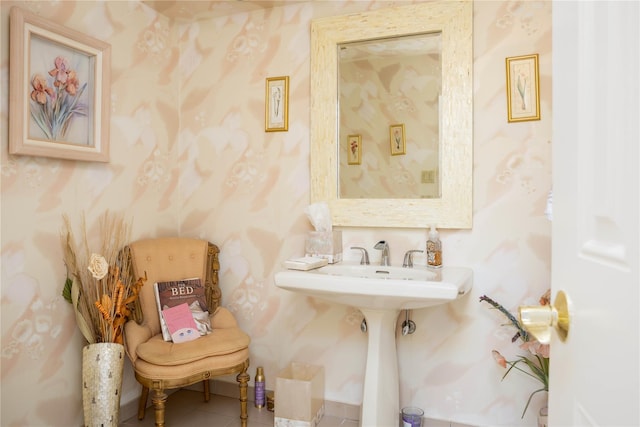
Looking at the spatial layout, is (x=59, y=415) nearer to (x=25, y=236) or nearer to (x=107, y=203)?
(x=25, y=236)

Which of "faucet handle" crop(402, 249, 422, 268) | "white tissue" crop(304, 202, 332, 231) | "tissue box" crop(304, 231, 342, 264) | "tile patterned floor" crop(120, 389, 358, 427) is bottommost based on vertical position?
"tile patterned floor" crop(120, 389, 358, 427)

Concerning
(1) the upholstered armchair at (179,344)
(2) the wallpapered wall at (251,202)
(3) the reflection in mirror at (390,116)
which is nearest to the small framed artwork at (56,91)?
(2) the wallpapered wall at (251,202)

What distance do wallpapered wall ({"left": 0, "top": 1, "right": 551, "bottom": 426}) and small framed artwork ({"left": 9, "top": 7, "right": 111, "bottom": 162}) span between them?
62 mm

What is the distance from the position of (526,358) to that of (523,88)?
124 centimetres

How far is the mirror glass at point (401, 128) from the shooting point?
2.20 meters

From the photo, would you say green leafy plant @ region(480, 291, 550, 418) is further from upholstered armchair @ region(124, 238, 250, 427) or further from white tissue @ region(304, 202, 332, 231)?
upholstered armchair @ region(124, 238, 250, 427)

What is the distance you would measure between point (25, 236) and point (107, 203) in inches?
18.3

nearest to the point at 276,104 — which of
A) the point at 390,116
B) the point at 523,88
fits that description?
the point at 390,116

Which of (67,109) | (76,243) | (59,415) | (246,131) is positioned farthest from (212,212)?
(59,415)

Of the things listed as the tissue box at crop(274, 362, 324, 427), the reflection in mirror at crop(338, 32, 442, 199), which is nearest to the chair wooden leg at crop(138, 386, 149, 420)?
the tissue box at crop(274, 362, 324, 427)

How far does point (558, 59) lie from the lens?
646 mm

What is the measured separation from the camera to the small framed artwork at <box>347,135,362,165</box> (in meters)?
2.40

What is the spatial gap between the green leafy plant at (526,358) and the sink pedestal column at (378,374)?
0.47 meters

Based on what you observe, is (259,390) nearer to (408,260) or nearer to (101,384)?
(101,384)
